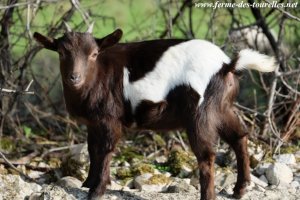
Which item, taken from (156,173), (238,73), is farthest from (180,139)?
(238,73)

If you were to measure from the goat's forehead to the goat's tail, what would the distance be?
119cm

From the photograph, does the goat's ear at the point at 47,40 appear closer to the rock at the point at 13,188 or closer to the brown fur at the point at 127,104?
the brown fur at the point at 127,104

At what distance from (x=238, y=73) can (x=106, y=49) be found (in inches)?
44.6

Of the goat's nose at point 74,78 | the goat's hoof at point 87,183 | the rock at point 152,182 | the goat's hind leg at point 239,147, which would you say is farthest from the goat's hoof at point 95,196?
the goat's hind leg at point 239,147

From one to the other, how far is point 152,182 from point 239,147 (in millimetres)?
933

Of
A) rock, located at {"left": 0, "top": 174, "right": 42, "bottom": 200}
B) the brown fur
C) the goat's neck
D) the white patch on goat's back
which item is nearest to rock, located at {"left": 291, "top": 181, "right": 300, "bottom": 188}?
the brown fur

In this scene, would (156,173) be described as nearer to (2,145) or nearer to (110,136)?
(110,136)

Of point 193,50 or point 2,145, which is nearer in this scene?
point 193,50

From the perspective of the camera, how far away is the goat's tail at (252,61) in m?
5.93

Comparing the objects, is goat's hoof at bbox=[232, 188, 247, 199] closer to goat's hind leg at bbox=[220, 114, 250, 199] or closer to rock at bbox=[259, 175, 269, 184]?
goat's hind leg at bbox=[220, 114, 250, 199]

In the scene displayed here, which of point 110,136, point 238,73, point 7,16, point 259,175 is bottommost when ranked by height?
point 259,175

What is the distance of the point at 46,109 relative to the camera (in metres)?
8.73

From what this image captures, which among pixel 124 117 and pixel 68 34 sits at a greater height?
pixel 68 34

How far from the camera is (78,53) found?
5746mm
